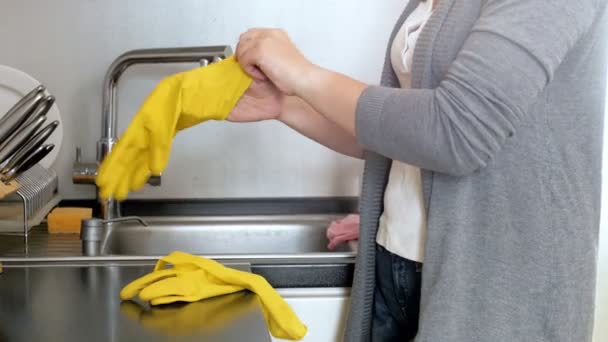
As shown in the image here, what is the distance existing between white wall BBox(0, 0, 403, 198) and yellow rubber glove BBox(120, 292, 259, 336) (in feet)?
2.26

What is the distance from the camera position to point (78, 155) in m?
1.53

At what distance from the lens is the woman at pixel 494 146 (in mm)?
712

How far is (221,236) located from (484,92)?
860 millimetres

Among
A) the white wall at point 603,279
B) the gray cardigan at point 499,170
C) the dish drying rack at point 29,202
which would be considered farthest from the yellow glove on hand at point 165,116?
the white wall at point 603,279

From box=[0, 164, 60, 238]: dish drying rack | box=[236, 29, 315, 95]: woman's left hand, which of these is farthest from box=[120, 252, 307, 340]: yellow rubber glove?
box=[0, 164, 60, 238]: dish drying rack

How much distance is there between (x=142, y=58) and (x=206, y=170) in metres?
0.29

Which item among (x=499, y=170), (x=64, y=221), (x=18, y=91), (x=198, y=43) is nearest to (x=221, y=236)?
(x=64, y=221)

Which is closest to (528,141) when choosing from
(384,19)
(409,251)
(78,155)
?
(409,251)

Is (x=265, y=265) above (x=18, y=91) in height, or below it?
below

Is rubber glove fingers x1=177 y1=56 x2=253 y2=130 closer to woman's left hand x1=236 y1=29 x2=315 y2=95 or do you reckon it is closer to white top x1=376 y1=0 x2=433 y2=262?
woman's left hand x1=236 y1=29 x2=315 y2=95

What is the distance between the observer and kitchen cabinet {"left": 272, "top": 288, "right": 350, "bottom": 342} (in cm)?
108

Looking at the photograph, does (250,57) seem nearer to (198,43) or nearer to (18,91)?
(198,43)

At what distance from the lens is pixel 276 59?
2.87ft

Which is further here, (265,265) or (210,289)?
(265,265)
